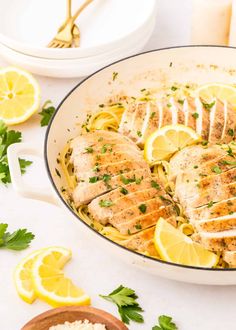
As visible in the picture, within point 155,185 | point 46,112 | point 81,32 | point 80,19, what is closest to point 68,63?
Result: point 46,112

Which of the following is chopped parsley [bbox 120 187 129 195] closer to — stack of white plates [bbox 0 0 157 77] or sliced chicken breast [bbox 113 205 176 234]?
sliced chicken breast [bbox 113 205 176 234]

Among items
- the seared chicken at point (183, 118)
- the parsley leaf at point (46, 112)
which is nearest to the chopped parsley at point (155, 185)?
the seared chicken at point (183, 118)

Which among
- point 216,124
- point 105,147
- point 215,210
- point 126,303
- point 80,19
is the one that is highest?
point 80,19

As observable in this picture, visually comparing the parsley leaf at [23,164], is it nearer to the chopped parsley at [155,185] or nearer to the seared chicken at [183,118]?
the seared chicken at [183,118]

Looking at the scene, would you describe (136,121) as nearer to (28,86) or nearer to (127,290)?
(28,86)

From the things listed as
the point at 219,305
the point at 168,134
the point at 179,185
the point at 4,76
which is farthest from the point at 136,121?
the point at 219,305

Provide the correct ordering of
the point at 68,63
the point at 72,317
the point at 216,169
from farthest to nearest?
1. the point at 68,63
2. the point at 216,169
3. the point at 72,317

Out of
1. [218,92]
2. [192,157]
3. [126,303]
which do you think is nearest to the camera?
[126,303]

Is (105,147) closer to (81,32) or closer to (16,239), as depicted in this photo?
(16,239)

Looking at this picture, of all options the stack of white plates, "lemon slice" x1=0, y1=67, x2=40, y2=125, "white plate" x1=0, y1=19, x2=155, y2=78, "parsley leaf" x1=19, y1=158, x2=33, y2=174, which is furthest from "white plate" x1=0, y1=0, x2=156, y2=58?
"parsley leaf" x1=19, y1=158, x2=33, y2=174
